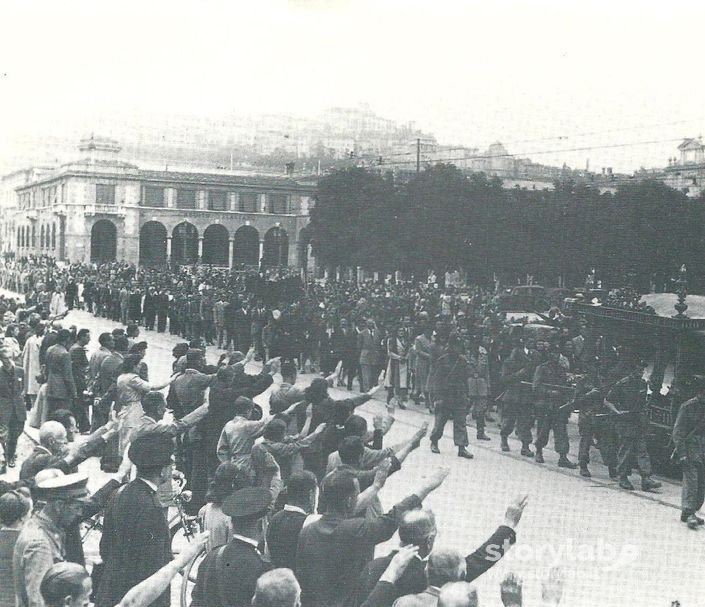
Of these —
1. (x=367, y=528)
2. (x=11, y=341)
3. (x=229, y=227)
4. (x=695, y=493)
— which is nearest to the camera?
(x=367, y=528)

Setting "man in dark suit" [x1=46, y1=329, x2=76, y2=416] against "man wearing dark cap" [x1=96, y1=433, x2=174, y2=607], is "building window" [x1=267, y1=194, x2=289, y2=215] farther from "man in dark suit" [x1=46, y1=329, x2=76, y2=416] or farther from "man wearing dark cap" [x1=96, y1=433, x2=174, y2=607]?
"man wearing dark cap" [x1=96, y1=433, x2=174, y2=607]

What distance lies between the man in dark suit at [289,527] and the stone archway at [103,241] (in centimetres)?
6891

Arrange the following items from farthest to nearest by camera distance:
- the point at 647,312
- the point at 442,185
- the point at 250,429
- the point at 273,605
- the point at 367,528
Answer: the point at 442,185 < the point at 647,312 < the point at 250,429 < the point at 367,528 < the point at 273,605

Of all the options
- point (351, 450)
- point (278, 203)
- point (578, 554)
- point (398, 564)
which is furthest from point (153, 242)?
point (398, 564)

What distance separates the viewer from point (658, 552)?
8.02 metres

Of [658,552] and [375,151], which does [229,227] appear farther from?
[658,552]

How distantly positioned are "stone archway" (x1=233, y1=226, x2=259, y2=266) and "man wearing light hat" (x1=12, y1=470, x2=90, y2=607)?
7345 centimetres

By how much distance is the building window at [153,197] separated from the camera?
7338 cm

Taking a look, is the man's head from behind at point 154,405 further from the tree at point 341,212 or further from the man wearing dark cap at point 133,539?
the tree at point 341,212

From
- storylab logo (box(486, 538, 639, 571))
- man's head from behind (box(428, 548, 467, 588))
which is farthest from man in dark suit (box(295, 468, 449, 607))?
storylab logo (box(486, 538, 639, 571))

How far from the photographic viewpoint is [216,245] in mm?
77438

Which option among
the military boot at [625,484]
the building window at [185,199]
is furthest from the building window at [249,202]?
the military boot at [625,484]

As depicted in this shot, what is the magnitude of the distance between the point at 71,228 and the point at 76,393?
6184cm

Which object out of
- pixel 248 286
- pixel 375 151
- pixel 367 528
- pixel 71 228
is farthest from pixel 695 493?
pixel 375 151
